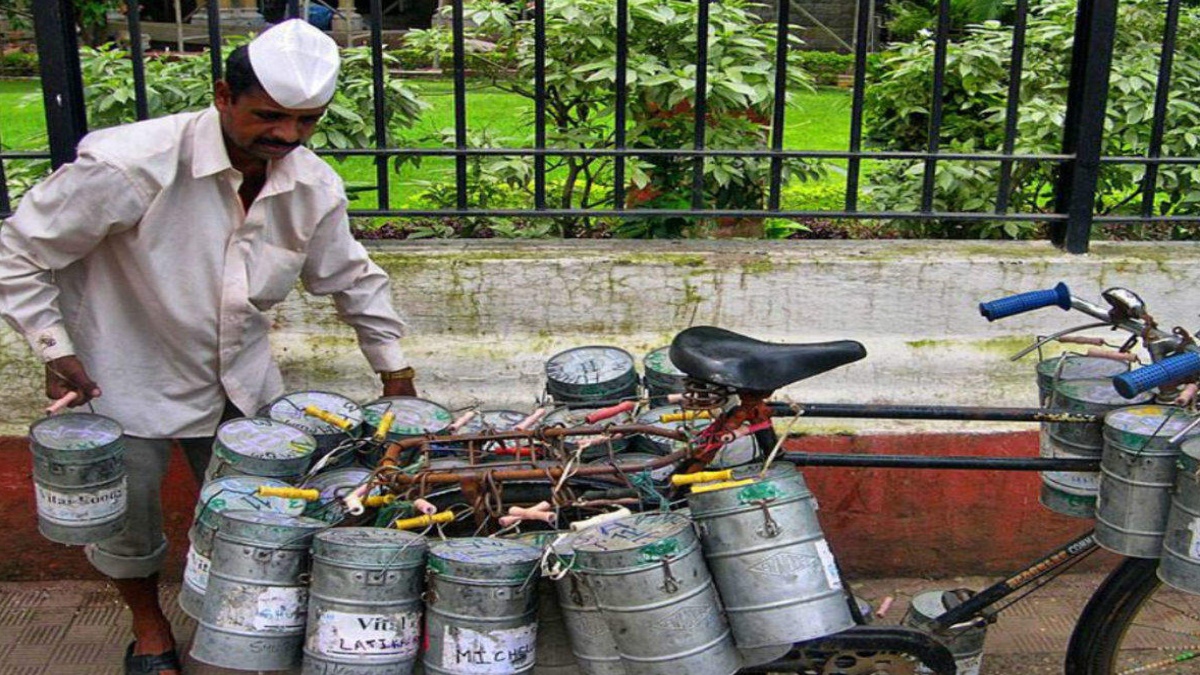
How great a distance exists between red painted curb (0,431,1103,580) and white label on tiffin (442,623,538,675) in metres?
1.60

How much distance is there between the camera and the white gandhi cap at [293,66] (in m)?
2.72

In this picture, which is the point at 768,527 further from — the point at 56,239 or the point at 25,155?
the point at 25,155

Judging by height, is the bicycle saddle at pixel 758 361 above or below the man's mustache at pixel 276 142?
below

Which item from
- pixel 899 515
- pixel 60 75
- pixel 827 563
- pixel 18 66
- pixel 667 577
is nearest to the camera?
pixel 667 577

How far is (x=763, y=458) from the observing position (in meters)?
2.70

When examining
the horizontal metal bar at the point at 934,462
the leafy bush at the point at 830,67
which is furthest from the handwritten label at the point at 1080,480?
the leafy bush at the point at 830,67

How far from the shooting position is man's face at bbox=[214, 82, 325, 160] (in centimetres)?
279

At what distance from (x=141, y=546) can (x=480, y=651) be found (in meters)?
1.34

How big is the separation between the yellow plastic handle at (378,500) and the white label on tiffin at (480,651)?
35 cm

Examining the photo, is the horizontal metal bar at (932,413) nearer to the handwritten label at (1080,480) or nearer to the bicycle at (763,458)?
the bicycle at (763,458)

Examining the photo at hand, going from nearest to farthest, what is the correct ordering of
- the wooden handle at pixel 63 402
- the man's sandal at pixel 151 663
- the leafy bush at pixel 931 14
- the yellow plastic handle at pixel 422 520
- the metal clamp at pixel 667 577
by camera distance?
the metal clamp at pixel 667 577, the yellow plastic handle at pixel 422 520, the wooden handle at pixel 63 402, the man's sandal at pixel 151 663, the leafy bush at pixel 931 14

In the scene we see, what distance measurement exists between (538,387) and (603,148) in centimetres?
84

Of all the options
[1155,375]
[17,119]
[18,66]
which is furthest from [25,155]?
[18,66]

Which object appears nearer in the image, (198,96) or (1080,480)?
(1080,480)
